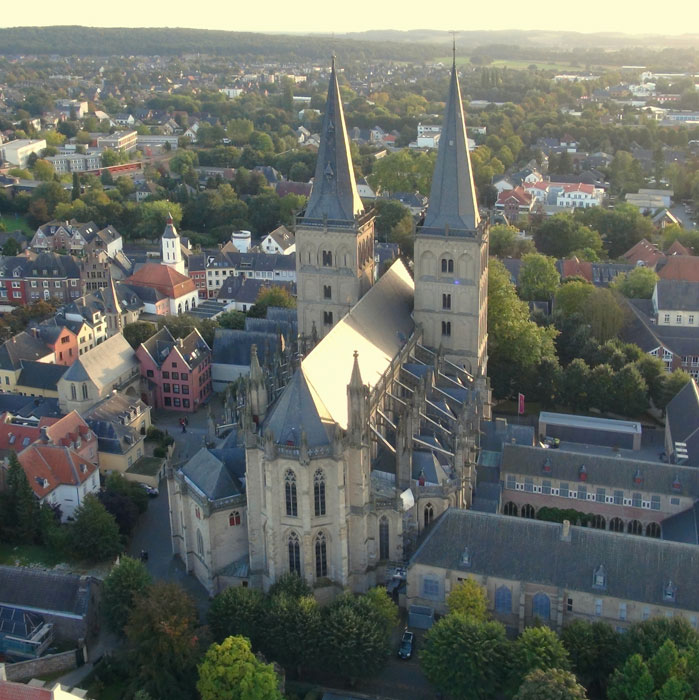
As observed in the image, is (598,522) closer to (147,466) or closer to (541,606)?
(541,606)

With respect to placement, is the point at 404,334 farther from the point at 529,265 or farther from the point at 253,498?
the point at 529,265

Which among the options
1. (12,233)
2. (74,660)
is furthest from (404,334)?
(12,233)

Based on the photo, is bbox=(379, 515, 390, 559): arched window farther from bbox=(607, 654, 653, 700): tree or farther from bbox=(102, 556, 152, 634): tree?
bbox=(607, 654, 653, 700): tree

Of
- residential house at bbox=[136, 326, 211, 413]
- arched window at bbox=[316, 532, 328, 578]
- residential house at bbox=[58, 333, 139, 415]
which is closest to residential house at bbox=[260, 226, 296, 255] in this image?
residential house at bbox=[136, 326, 211, 413]

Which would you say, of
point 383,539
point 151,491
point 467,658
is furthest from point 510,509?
point 151,491

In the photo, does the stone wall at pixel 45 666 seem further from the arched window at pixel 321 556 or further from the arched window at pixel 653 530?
the arched window at pixel 653 530

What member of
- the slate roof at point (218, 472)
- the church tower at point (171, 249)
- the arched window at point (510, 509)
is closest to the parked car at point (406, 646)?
the slate roof at point (218, 472)
